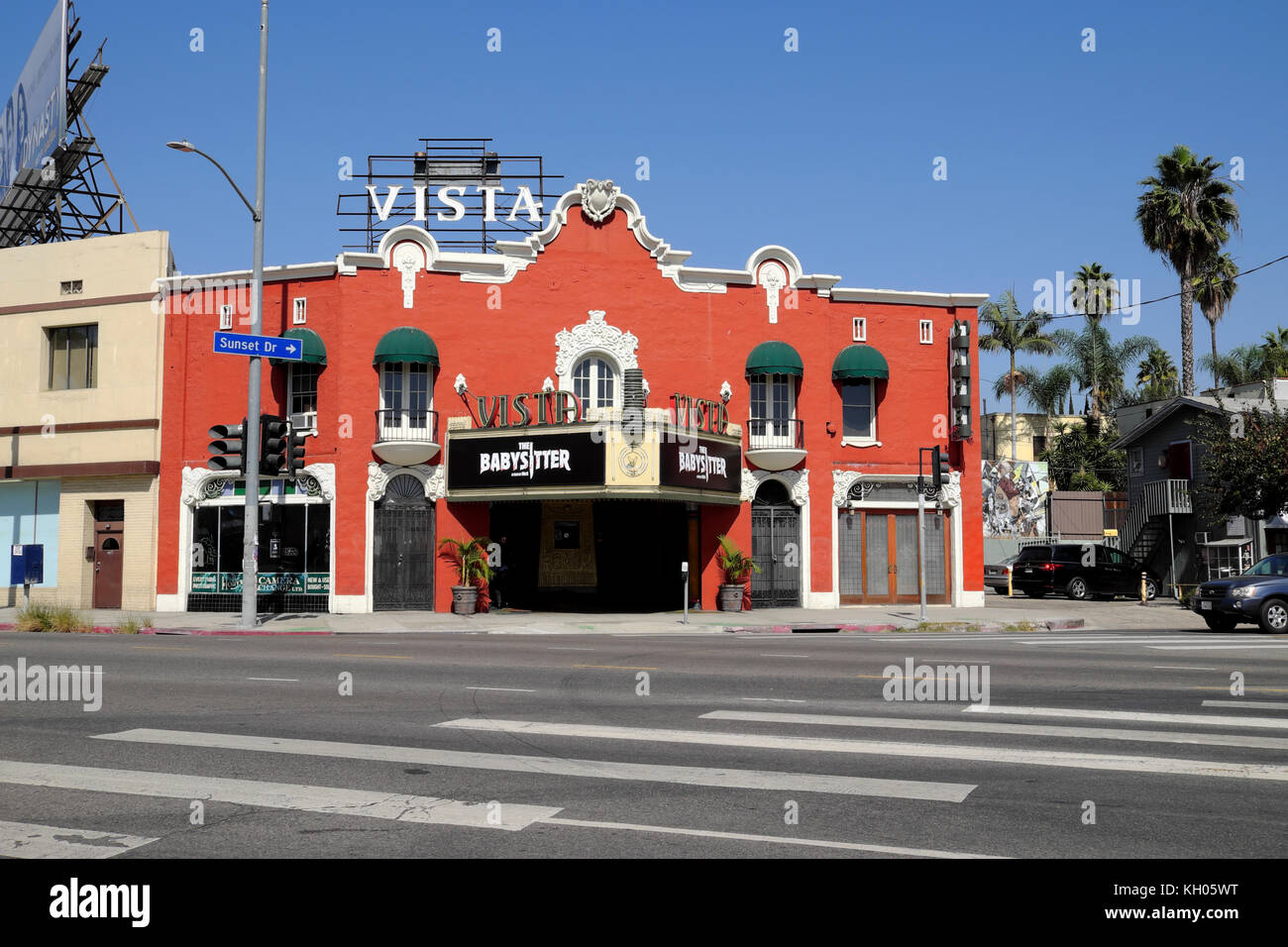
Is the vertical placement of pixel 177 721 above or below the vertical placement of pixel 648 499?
below

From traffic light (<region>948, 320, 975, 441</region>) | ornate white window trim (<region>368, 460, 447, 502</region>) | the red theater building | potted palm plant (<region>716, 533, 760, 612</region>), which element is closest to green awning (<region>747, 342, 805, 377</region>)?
the red theater building

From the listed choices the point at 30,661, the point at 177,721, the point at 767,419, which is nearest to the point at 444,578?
the point at 767,419

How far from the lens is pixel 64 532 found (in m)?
29.3

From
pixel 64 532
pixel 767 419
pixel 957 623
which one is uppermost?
pixel 767 419

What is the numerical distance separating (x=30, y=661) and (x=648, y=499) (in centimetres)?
1505

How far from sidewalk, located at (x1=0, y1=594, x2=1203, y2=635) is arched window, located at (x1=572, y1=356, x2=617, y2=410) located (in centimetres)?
581

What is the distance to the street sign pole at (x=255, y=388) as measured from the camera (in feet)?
79.1

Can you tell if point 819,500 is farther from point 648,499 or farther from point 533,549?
point 533,549

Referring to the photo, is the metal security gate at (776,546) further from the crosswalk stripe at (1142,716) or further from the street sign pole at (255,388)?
the crosswalk stripe at (1142,716)

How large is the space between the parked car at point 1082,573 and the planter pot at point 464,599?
20683 mm

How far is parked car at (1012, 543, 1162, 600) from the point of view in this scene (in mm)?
36719

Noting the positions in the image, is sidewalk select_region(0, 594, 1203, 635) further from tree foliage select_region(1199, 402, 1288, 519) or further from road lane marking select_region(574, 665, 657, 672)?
road lane marking select_region(574, 665, 657, 672)

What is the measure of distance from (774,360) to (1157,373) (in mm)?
44049

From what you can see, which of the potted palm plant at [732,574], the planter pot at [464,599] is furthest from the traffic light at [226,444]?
the potted palm plant at [732,574]
